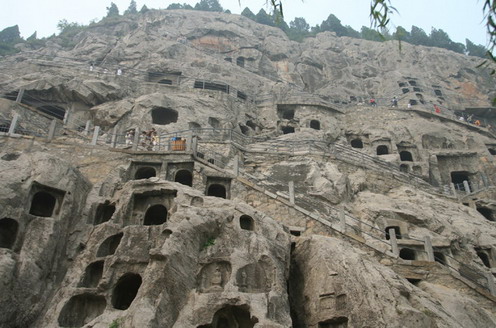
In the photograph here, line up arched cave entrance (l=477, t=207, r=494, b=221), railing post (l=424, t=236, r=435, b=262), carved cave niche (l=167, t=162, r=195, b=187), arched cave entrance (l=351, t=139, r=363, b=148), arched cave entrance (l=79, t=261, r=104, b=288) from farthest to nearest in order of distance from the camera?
arched cave entrance (l=351, t=139, r=363, b=148)
arched cave entrance (l=477, t=207, r=494, b=221)
carved cave niche (l=167, t=162, r=195, b=187)
railing post (l=424, t=236, r=435, b=262)
arched cave entrance (l=79, t=261, r=104, b=288)

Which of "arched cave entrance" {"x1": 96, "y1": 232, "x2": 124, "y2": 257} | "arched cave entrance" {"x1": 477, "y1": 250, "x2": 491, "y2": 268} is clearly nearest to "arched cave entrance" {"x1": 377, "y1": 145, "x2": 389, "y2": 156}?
"arched cave entrance" {"x1": 477, "y1": 250, "x2": 491, "y2": 268}

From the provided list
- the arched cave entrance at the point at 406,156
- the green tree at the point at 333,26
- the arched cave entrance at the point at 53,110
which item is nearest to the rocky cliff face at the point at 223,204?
the arched cave entrance at the point at 53,110

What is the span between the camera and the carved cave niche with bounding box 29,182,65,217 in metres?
15.6

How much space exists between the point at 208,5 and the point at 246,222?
69099 mm

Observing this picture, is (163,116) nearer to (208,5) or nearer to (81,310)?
(81,310)

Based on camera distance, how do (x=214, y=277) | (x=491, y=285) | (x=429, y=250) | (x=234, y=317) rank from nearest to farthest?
(x=234, y=317)
(x=214, y=277)
(x=491, y=285)
(x=429, y=250)

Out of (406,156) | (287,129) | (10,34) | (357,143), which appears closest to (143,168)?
(287,129)

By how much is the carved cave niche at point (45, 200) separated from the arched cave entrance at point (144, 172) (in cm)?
439

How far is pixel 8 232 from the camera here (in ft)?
47.7

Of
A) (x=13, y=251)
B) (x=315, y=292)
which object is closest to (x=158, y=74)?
(x=13, y=251)

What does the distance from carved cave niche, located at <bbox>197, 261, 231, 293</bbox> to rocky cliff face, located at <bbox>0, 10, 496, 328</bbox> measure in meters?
0.05

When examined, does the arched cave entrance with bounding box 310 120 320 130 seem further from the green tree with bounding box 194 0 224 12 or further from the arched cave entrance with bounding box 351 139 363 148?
the green tree with bounding box 194 0 224 12

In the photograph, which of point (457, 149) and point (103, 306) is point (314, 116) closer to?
point (457, 149)

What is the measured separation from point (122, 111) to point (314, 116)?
15942 mm
